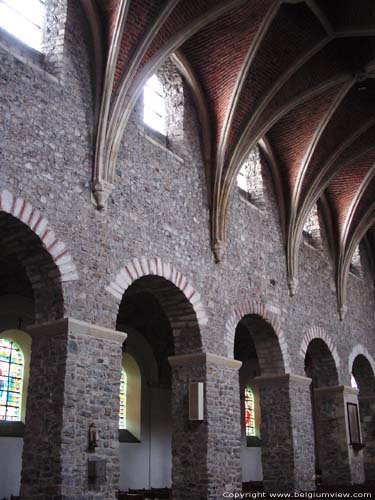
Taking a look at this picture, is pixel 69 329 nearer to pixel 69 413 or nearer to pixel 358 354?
pixel 69 413

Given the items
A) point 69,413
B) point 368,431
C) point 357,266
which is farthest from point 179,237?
point 368,431

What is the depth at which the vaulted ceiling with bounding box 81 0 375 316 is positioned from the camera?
976cm

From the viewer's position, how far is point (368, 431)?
58.9 ft

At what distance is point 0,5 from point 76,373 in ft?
17.8

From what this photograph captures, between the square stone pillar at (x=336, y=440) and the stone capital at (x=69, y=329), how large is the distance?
8.82 meters

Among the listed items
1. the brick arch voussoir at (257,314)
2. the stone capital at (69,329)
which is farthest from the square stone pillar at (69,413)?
the brick arch voussoir at (257,314)

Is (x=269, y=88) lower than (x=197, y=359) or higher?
higher

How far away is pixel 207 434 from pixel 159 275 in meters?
2.82

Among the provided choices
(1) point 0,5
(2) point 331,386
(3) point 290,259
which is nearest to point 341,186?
(3) point 290,259

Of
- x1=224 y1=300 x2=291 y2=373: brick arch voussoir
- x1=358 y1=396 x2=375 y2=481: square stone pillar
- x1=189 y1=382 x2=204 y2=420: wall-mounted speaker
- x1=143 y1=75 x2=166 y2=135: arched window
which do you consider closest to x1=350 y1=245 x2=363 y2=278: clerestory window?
x1=358 y1=396 x2=375 y2=481: square stone pillar

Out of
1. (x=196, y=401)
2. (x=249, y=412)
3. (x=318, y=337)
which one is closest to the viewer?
A: (x=196, y=401)

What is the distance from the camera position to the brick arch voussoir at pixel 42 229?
7.85 metres

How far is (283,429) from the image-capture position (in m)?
12.9

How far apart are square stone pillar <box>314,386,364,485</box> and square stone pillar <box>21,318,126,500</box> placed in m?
8.47
